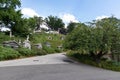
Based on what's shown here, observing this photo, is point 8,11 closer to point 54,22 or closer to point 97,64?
point 97,64

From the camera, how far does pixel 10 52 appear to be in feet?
109

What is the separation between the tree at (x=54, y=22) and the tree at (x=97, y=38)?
78247 millimetres

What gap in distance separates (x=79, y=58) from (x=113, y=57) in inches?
239

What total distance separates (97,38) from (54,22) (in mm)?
80494

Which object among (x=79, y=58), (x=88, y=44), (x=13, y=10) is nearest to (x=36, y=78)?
(x=88, y=44)

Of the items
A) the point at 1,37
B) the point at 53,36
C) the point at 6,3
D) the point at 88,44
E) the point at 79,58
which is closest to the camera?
the point at 88,44

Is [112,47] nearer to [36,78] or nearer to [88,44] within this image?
[88,44]

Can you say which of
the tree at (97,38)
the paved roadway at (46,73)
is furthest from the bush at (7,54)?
the tree at (97,38)

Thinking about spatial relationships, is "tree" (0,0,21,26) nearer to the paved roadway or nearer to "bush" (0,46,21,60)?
"bush" (0,46,21,60)

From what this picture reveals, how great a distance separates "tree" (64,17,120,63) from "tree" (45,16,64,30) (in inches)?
3081

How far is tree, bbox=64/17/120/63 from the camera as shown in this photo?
107 ft

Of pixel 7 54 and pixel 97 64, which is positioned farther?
pixel 97 64

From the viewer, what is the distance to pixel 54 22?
369 ft

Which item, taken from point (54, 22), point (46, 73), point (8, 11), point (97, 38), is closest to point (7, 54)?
point (97, 38)
